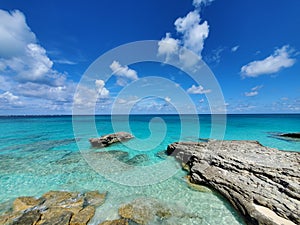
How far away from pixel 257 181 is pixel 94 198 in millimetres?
7542

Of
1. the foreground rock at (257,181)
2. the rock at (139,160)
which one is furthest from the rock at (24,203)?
the foreground rock at (257,181)

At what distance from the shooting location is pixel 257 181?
6.63 meters

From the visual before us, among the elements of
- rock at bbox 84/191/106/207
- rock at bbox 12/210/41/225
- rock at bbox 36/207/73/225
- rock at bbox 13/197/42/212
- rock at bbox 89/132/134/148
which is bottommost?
rock at bbox 13/197/42/212

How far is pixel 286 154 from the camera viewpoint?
29.3 ft

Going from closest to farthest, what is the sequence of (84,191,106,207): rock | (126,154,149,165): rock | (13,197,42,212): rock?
(13,197,42,212): rock
(84,191,106,207): rock
(126,154,149,165): rock

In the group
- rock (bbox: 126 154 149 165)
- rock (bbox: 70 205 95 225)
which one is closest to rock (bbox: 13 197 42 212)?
rock (bbox: 70 205 95 225)

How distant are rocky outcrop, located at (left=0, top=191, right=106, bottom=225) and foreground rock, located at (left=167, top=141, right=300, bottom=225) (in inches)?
213

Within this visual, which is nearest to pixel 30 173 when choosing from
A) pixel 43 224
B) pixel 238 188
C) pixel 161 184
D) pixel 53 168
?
pixel 53 168

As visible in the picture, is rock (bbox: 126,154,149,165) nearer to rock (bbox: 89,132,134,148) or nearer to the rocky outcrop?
the rocky outcrop

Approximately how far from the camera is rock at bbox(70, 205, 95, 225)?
518 centimetres

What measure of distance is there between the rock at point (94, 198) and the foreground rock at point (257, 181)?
4.86 metres

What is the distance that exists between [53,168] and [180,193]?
9.08 m

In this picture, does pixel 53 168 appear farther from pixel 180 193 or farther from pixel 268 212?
pixel 268 212

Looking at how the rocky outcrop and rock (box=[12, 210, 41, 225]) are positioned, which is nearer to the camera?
rock (box=[12, 210, 41, 225])
